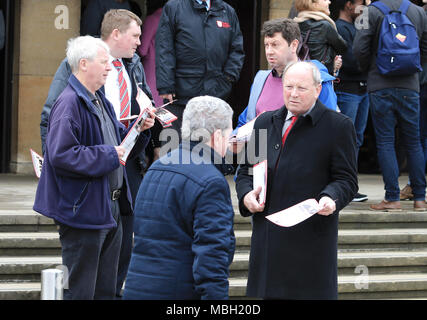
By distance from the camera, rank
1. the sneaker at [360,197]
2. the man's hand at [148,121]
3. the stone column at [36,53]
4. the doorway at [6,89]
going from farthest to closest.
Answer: the doorway at [6,89], the stone column at [36,53], the sneaker at [360,197], the man's hand at [148,121]

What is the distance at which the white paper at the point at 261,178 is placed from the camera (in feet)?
14.5

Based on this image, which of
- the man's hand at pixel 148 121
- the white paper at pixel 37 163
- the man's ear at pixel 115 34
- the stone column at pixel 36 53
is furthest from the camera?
the stone column at pixel 36 53

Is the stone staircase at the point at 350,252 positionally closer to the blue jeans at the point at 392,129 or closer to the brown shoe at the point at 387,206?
the brown shoe at the point at 387,206

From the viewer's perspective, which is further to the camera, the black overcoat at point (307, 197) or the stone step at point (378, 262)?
the stone step at point (378, 262)

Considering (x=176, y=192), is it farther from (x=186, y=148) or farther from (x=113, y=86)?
(x=113, y=86)

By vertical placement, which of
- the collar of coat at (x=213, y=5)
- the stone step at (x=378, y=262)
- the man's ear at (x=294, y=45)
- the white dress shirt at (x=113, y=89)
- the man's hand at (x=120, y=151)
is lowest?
the stone step at (x=378, y=262)

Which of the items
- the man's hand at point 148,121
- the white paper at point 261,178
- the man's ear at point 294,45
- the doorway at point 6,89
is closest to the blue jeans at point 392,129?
the man's ear at point 294,45

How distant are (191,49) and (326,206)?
12.0ft

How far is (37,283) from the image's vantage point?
6.29m

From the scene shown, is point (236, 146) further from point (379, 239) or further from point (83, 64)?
point (379, 239)

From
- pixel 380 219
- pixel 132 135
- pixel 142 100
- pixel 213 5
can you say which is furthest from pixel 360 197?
pixel 132 135

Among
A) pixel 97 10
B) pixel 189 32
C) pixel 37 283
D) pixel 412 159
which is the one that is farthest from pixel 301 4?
pixel 37 283

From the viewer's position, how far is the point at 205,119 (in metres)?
3.99

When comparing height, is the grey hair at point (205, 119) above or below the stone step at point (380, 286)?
above
